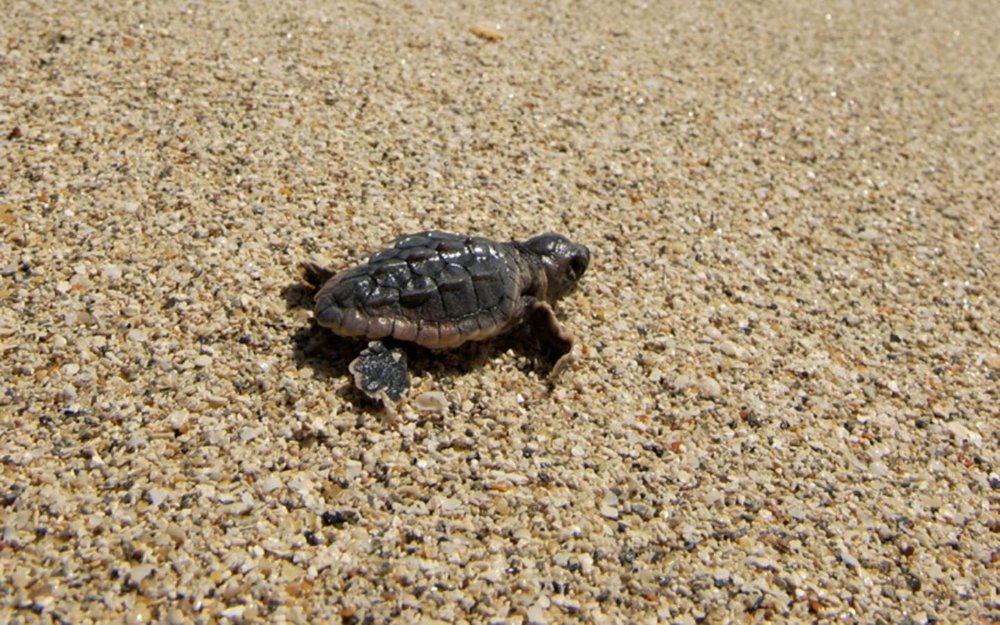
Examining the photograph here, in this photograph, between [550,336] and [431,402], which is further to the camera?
[550,336]

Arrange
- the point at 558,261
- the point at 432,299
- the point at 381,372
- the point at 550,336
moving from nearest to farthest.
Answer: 1. the point at 381,372
2. the point at 432,299
3. the point at 550,336
4. the point at 558,261

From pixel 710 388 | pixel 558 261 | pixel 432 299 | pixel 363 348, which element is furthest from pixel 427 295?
pixel 710 388

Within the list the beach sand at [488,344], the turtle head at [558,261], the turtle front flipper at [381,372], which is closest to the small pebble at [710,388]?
the beach sand at [488,344]

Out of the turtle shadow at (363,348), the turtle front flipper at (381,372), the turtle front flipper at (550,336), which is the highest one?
the turtle front flipper at (550,336)

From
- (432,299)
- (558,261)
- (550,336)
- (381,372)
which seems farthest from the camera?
(558,261)

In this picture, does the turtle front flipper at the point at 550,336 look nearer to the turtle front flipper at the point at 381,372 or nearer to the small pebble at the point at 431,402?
the small pebble at the point at 431,402

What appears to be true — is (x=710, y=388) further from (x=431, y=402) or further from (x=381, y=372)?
(x=381, y=372)

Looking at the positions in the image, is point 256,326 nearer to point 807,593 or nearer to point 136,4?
point 807,593
